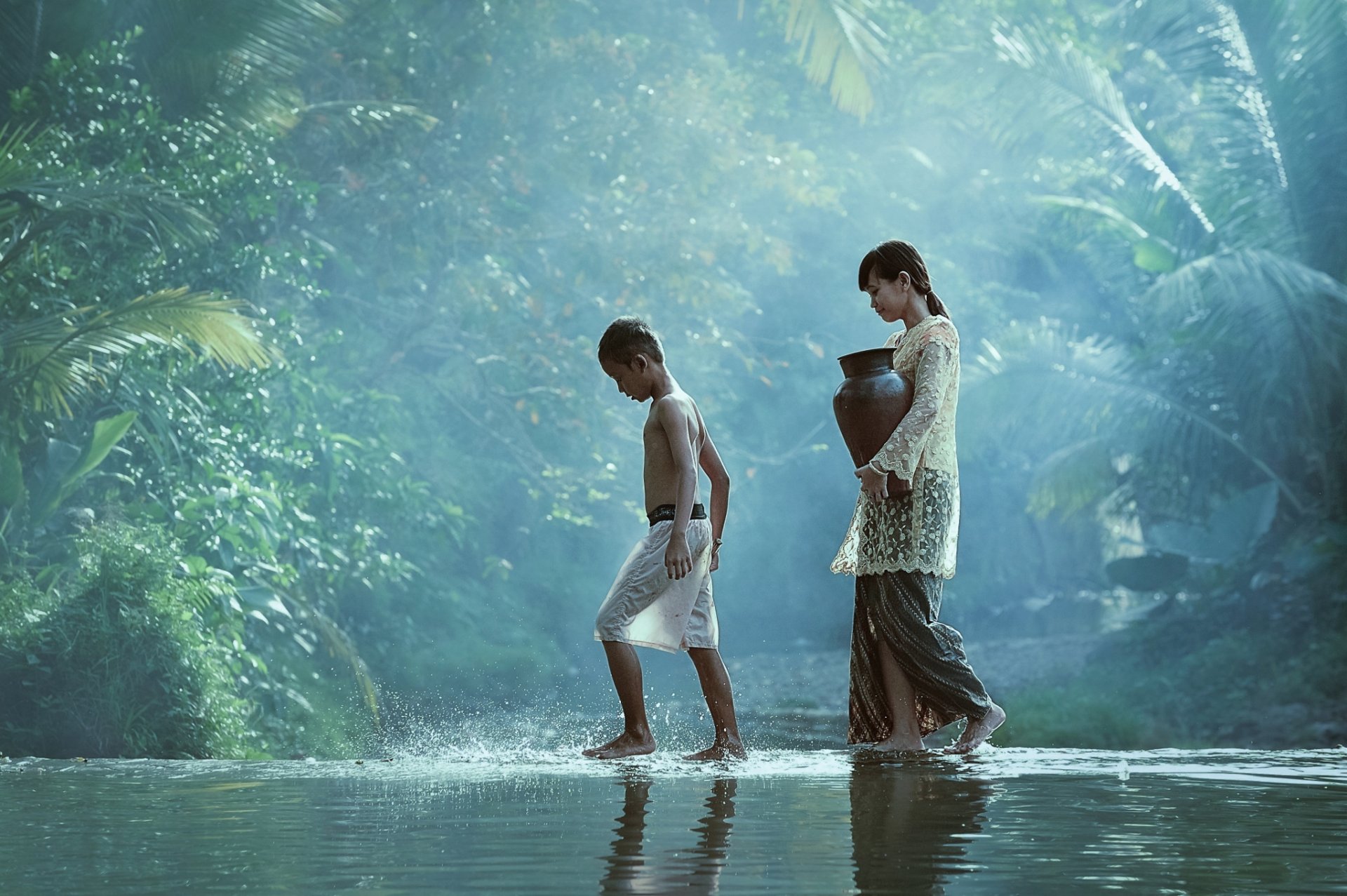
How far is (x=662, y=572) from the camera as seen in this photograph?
580 cm

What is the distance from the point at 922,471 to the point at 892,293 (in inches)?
24.7

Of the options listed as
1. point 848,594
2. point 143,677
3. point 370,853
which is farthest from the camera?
point 848,594

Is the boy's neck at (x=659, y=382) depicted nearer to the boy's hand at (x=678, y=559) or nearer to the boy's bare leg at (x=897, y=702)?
the boy's hand at (x=678, y=559)

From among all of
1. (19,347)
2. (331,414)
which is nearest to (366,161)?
(331,414)

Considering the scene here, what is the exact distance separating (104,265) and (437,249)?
566 cm

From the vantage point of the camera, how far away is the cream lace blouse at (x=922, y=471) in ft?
18.1

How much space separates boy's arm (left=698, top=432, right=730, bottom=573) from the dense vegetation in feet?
14.9

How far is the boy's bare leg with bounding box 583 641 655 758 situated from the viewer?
18.9 ft

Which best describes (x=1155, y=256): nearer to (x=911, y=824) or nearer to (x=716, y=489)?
(x=716, y=489)

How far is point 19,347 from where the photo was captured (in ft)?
32.8

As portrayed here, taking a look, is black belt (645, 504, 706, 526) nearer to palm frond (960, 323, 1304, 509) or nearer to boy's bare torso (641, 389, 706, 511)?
boy's bare torso (641, 389, 706, 511)

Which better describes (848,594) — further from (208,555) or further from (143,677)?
(143,677)

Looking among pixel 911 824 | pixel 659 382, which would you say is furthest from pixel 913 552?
pixel 911 824

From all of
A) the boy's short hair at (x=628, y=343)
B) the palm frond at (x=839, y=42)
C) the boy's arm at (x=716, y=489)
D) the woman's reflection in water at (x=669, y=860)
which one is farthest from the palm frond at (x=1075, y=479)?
the woman's reflection in water at (x=669, y=860)
